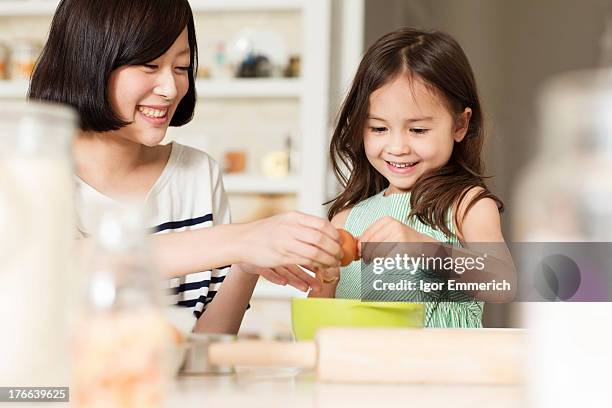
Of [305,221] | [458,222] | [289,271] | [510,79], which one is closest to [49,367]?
[305,221]

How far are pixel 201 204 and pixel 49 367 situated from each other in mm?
1121

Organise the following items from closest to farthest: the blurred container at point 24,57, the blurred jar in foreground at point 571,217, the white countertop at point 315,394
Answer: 1. the blurred jar in foreground at point 571,217
2. the white countertop at point 315,394
3. the blurred container at point 24,57

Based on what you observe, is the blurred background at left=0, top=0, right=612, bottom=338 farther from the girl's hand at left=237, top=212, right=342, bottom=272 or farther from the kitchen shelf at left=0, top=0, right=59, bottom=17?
the girl's hand at left=237, top=212, right=342, bottom=272

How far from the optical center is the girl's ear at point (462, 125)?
5.15ft

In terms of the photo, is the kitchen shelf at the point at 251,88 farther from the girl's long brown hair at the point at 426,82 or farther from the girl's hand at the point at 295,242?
the girl's hand at the point at 295,242

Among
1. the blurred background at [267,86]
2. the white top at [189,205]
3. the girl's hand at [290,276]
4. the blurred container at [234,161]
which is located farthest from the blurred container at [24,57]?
the girl's hand at [290,276]

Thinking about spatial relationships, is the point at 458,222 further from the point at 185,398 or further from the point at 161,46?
the point at 185,398

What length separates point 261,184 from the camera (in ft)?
9.27

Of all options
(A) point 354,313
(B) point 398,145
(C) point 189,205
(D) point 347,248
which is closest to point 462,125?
(B) point 398,145

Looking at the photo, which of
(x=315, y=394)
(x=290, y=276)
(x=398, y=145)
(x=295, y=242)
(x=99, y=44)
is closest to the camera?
(x=315, y=394)

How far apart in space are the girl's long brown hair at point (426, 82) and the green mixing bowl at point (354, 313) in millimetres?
681

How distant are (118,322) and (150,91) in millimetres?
961

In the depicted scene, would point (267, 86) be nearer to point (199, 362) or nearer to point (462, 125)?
point (462, 125)

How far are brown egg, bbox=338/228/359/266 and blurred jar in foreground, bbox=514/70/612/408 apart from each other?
52 centimetres
